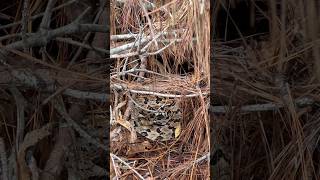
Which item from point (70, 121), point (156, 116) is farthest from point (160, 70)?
point (70, 121)

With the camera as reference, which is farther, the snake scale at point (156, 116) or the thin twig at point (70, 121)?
the snake scale at point (156, 116)

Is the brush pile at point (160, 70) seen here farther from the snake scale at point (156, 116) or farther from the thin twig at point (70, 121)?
the thin twig at point (70, 121)

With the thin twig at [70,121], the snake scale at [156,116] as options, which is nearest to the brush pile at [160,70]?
the snake scale at [156,116]

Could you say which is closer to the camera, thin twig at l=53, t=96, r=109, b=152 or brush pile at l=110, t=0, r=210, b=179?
thin twig at l=53, t=96, r=109, b=152

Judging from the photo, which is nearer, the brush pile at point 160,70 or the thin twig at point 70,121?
the thin twig at point 70,121

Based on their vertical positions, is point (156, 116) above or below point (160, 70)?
below

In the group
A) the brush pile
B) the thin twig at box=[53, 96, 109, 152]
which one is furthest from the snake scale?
the thin twig at box=[53, 96, 109, 152]

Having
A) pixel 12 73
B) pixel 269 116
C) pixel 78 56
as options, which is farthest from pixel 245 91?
pixel 12 73

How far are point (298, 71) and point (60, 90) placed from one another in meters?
0.44

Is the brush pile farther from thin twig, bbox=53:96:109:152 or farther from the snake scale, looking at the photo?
thin twig, bbox=53:96:109:152

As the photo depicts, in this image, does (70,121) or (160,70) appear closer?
(70,121)

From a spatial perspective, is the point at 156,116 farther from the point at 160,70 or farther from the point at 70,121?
the point at 70,121

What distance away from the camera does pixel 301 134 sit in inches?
35.0

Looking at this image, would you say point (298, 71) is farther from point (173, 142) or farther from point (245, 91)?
point (173, 142)
